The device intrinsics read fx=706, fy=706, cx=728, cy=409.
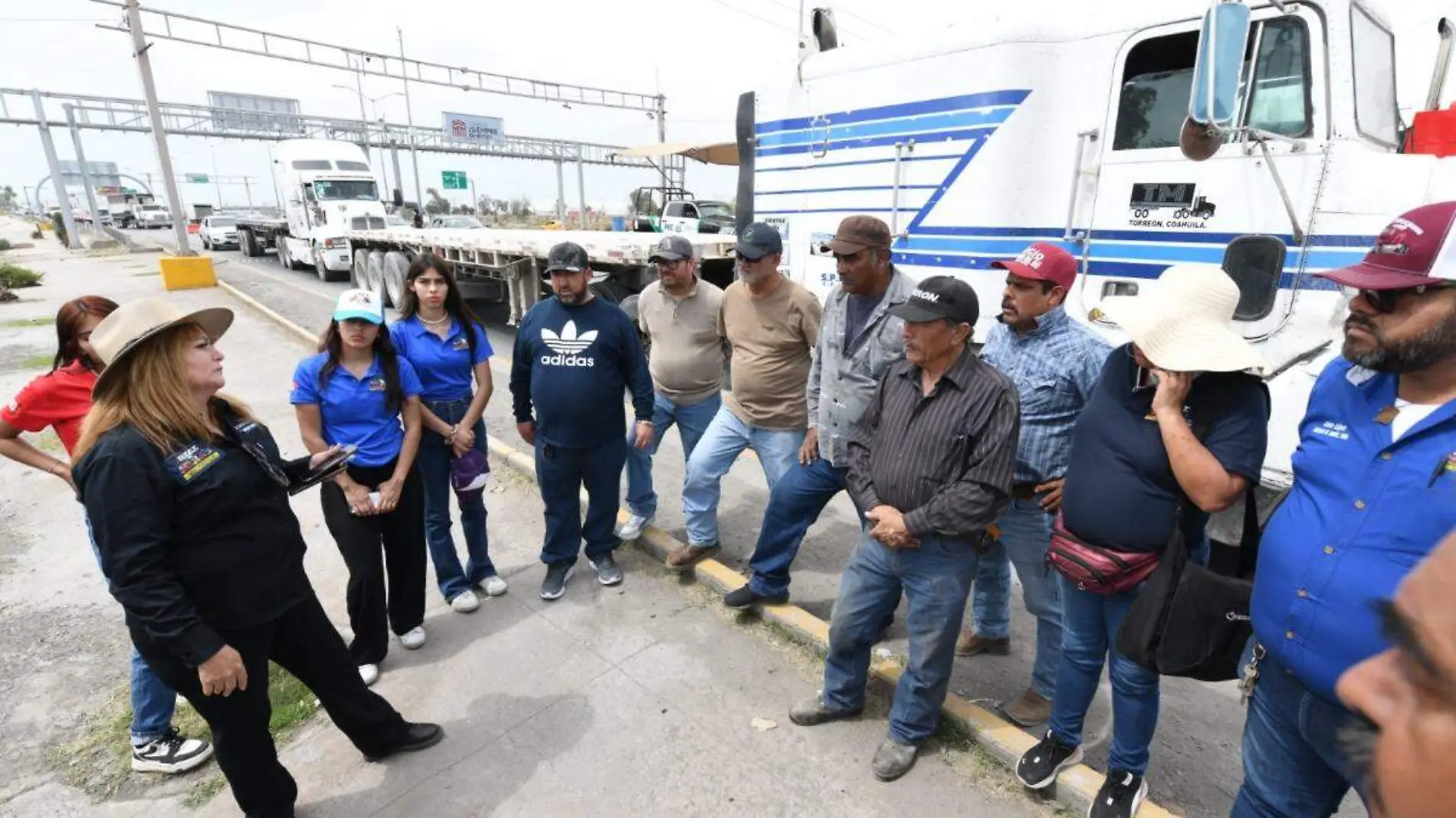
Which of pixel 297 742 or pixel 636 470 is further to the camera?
pixel 636 470

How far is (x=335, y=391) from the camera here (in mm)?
2881

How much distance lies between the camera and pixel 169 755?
2.57 metres

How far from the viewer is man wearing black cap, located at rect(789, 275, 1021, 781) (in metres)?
2.16

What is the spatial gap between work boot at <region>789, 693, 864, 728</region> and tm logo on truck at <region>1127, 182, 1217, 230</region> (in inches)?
116

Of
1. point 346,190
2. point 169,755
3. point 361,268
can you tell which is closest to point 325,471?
point 169,755

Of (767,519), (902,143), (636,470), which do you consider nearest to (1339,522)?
(767,519)

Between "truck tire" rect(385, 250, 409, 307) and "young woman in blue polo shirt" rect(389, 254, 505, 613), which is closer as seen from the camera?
"young woman in blue polo shirt" rect(389, 254, 505, 613)

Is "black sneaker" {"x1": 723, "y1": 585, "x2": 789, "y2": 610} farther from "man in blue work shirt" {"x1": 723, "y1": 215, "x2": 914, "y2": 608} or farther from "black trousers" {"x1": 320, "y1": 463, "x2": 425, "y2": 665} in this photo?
"black trousers" {"x1": 320, "y1": 463, "x2": 425, "y2": 665}

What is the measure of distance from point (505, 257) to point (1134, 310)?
868 cm

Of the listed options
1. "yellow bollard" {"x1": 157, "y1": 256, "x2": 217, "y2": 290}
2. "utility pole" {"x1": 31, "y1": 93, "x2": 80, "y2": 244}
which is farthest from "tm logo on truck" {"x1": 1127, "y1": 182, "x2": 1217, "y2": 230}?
"utility pole" {"x1": 31, "y1": 93, "x2": 80, "y2": 244}

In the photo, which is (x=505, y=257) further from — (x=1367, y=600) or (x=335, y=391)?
(x=1367, y=600)

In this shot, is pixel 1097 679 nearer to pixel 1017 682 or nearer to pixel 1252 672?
pixel 1252 672

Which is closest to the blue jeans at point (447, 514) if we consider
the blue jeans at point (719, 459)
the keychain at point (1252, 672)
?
the blue jeans at point (719, 459)

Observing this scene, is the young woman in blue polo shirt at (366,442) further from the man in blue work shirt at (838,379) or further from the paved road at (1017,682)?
the paved road at (1017,682)
